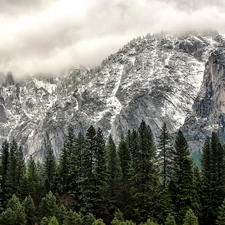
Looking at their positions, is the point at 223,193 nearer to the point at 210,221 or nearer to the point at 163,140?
the point at 210,221

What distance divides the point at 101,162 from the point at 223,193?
2307cm

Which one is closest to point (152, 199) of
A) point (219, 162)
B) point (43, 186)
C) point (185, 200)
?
point (185, 200)

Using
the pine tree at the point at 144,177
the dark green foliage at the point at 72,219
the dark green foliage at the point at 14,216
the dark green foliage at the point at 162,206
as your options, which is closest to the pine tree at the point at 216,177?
the dark green foliage at the point at 162,206

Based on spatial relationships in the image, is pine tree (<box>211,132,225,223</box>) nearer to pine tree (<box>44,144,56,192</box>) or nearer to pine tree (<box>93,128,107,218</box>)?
pine tree (<box>93,128,107,218</box>)

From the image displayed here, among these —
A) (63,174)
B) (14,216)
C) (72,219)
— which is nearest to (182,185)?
(72,219)

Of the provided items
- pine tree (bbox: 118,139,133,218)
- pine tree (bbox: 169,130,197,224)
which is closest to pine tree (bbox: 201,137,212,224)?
pine tree (bbox: 169,130,197,224)

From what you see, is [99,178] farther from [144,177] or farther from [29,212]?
[29,212]

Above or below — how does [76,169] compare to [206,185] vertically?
above

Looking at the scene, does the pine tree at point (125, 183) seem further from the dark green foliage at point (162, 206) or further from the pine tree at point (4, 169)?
the pine tree at point (4, 169)

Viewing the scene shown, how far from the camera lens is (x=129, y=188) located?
8025cm

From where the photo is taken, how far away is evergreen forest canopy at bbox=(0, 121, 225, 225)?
233ft

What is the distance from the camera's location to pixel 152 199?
74625 mm

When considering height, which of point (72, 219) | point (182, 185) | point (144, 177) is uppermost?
point (144, 177)

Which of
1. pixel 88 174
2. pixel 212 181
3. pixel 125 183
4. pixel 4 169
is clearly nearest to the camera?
pixel 212 181
